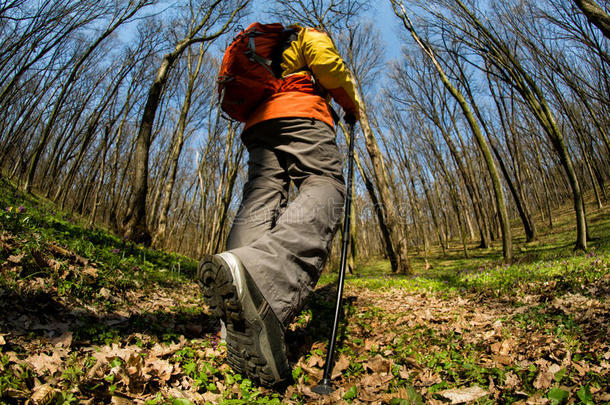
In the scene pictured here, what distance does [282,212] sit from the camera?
2.06m

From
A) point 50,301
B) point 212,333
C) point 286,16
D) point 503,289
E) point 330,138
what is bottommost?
point 503,289

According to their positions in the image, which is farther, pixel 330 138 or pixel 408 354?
pixel 330 138

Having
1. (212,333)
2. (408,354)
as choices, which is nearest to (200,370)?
(212,333)

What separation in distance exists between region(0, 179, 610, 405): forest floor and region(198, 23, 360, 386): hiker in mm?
326

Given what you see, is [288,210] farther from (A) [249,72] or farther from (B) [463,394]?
(B) [463,394]

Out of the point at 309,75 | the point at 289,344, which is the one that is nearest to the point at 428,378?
the point at 289,344

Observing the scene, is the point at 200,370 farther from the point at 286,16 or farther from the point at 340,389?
the point at 286,16

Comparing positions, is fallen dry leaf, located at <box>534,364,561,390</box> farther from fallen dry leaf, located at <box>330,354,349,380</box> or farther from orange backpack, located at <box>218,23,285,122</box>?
orange backpack, located at <box>218,23,285,122</box>

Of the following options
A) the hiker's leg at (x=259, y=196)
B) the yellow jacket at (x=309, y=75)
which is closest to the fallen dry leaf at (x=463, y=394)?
the hiker's leg at (x=259, y=196)

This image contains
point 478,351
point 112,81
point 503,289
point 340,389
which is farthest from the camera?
point 112,81

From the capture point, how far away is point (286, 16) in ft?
33.4

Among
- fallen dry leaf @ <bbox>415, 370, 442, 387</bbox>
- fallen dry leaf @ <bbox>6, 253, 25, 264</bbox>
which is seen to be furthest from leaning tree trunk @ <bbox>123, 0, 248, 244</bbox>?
fallen dry leaf @ <bbox>415, 370, 442, 387</bbox>

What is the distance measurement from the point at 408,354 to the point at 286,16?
1132cm

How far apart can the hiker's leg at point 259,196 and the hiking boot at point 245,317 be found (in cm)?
48
